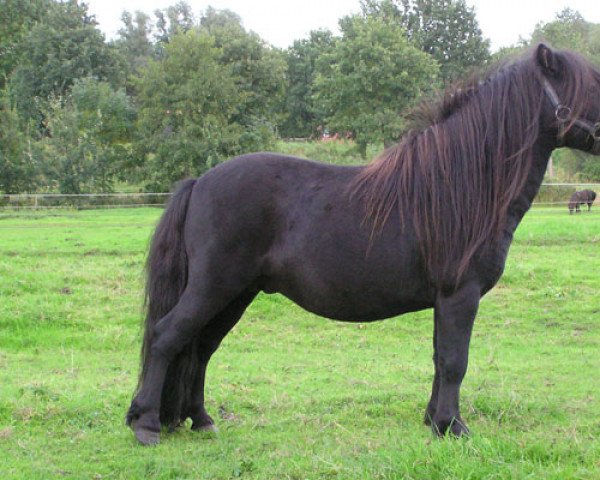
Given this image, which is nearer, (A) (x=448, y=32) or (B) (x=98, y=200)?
(B) (x=98, y=200)

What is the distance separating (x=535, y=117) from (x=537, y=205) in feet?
90.8

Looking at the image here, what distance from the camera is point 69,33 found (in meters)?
50.3

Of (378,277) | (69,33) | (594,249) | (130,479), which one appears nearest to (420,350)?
(378,277)

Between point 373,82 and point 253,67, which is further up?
point 253,67

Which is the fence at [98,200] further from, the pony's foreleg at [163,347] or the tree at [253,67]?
the pony's foreleg at [163,347]

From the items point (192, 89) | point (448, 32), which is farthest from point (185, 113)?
point (448, 32)

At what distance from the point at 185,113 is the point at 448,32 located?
3190cm

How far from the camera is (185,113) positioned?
36938 mm

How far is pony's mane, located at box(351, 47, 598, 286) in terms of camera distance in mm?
4273

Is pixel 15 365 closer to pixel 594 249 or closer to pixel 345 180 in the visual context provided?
pixel 345 180

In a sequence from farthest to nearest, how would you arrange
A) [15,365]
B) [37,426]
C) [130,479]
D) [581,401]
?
[15,365]
[581,401]
[37,426]
[130,479]

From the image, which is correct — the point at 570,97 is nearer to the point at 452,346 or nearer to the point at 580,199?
the point at 452,346

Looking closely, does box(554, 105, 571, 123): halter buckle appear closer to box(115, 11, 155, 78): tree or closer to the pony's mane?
the pony's mane

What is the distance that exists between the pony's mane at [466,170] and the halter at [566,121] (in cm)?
4
